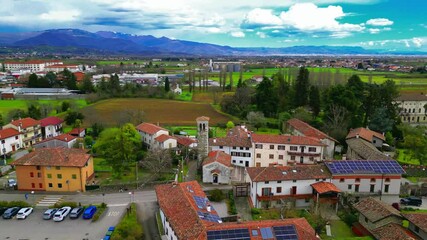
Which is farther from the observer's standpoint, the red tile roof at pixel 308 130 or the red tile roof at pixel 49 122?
the red tile roof at pixel 49 122

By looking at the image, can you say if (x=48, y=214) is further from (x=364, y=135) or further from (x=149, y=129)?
(x=364, y=135)

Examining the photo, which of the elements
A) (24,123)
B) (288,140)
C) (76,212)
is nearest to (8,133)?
(24,123)

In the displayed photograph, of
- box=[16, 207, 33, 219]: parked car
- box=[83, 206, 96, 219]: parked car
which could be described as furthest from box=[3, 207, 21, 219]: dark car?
box=[83, 206, 96, 219]: parked car

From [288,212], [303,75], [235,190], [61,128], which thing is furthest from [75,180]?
[303,75]

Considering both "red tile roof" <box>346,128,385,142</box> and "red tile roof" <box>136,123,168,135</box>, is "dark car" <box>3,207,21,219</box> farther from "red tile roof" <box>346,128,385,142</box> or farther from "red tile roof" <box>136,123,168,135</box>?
"red tile roof" <box>346,128,385,142</box>

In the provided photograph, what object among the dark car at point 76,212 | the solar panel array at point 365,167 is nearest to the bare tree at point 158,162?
the dark car at point 76,212

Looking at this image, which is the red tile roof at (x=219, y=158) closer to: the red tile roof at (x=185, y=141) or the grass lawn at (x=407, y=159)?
the red tile roof at (x=185, y=141)

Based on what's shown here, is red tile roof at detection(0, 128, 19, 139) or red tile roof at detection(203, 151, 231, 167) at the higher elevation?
red tile roof at detection(0, 128, 19, 139)
